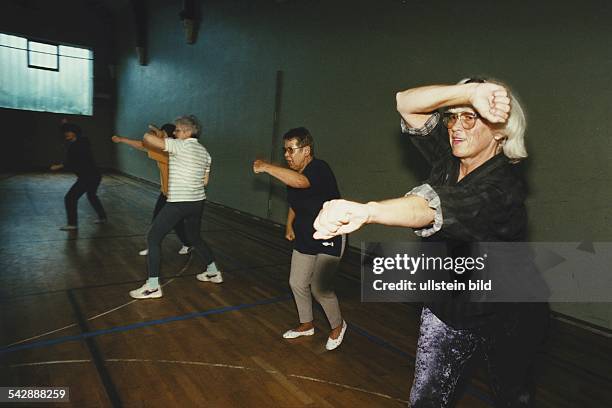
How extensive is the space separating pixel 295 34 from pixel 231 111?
2152 millimetres

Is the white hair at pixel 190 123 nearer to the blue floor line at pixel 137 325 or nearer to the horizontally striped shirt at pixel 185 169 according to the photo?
the horizontally striped shirt at pixel 185 169

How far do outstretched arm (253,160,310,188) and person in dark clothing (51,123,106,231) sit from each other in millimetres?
4162

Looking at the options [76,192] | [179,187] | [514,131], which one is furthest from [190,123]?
[76,192]

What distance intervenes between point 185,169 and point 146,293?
1.18 metres

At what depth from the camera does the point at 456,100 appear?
1207 millimetres

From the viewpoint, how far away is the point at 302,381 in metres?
2.41

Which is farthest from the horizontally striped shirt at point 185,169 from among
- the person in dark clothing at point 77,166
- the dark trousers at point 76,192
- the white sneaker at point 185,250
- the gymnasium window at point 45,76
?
the gymnasium window at point 45,76

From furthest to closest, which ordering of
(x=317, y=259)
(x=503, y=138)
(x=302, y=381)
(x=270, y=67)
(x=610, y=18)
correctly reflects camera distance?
(x=270, y=67), (x=610, y=18), (x=317, y=259), (x=302, y=381), (x=503, y=138)

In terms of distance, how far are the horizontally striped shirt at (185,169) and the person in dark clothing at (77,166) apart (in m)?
2.87

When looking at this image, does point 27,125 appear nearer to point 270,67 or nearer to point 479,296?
point 270,67

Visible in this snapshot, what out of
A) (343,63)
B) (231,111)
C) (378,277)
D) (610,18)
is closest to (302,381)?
(378,277)

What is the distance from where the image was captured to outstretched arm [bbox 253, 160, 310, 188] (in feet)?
7.55

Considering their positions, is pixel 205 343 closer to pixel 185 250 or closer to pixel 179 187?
pixel 179 187

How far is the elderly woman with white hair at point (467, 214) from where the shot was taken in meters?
1.05
